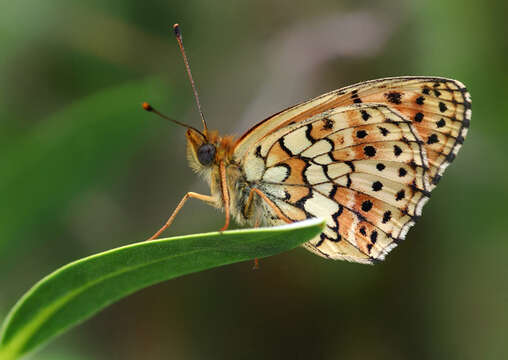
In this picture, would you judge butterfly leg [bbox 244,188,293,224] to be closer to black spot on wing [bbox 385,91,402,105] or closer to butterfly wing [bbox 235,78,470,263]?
butterfly wing [bbox 235,78,470,263]

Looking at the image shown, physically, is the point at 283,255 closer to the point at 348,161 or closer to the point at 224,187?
the point at 348,161

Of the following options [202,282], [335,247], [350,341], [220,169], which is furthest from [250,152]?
[350,341]

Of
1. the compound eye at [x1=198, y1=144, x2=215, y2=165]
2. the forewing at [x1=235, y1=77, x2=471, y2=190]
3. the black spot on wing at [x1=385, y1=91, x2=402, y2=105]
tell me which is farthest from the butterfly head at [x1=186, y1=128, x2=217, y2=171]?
the black spot on wing at [x1=385, y1=91, x2=402, y2=105]

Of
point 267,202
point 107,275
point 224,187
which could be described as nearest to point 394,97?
point 267,202

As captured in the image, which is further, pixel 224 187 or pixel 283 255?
pixel 283 255

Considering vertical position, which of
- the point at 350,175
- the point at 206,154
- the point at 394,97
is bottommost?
the point at 350,175

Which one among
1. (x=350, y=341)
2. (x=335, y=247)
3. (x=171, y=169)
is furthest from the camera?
(x=171, y=169)

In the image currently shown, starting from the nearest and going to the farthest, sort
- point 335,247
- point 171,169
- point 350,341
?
point 335,247 → point 350,341 → point 171,169

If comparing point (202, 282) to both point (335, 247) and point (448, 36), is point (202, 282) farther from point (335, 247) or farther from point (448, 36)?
point (448, 36)
